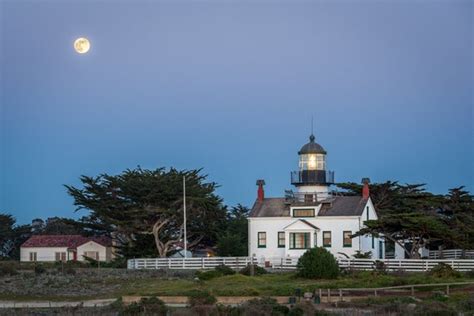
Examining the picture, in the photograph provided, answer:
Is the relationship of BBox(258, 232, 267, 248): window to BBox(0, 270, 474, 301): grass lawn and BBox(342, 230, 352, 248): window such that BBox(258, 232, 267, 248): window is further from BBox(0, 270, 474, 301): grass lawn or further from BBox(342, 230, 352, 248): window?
BBox(0, 270, 474, 301): grass lawn

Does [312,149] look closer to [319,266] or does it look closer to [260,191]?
[260,191]

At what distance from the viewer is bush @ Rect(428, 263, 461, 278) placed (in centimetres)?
4269

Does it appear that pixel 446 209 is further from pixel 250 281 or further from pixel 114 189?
pixel 250 281

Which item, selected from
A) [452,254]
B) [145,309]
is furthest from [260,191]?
[145,309]

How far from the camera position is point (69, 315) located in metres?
29.2

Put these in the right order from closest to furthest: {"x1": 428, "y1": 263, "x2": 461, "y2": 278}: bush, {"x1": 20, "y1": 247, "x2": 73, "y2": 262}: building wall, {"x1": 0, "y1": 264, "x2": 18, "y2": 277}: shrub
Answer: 1. {"x1": 428, "y1": 263, "x2": 461, "y2": 278}: bush
2. {"x1": 0, "y1": 264, "x2": 18, "y2": 277}: shrub
3. {"x1": 20, "y1": 247, "x2": 73, "y2": 262}: building wall

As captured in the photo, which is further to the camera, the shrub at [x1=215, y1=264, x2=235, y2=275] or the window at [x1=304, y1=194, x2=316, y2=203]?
the window at [x1=304, y1=194, x2=316, y2=203]

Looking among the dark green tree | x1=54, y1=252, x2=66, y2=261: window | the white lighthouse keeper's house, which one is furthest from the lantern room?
the dark green tree

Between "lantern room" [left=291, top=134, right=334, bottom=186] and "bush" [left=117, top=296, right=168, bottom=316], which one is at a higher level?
"lantern room" [left=291, top=134, right=334, bottom=186]

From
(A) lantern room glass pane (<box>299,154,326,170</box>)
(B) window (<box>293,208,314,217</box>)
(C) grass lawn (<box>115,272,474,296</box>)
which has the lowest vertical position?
(C) grass lawn (<box>115,272,474,296</box>)

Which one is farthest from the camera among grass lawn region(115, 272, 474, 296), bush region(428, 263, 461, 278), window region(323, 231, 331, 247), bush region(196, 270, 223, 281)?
window region(323, 231, 331, 247)

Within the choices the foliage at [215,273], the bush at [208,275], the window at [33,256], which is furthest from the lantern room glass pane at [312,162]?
the window at [33,256]

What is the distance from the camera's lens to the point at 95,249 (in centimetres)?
7406

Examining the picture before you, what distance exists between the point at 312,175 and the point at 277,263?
7644 mm
